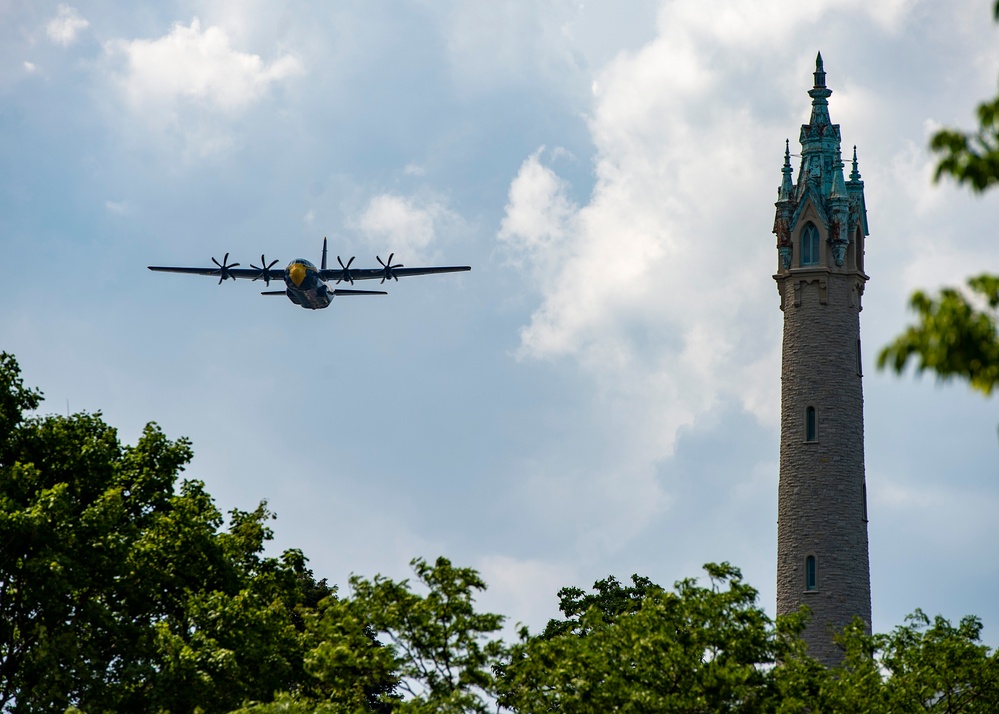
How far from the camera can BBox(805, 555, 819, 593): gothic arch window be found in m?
64.8

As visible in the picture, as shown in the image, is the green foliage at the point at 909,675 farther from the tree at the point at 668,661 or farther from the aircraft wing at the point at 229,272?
the aircraft wing at the point at 229,272

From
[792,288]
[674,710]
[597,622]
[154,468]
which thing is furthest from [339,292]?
[674,710]

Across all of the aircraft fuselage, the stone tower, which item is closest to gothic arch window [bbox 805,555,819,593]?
the stone tower

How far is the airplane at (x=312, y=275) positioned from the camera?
86000 millimetres

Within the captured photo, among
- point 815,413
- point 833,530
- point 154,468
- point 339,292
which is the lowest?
point 154,468

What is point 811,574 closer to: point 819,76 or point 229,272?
point 819,76

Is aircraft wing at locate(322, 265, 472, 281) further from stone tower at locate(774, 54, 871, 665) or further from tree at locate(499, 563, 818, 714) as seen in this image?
tree at locate(499, 563, 818, 714)

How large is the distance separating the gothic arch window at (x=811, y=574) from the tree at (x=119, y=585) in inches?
934

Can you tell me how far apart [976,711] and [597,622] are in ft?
35.4

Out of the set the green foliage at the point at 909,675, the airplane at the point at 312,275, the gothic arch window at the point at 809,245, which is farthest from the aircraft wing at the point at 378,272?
the green foliage at the point at 909,675

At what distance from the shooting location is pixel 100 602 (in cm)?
4506

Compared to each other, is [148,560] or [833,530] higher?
[833,530]

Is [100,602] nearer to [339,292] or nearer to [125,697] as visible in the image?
[125,697]

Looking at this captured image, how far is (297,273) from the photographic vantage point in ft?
281
